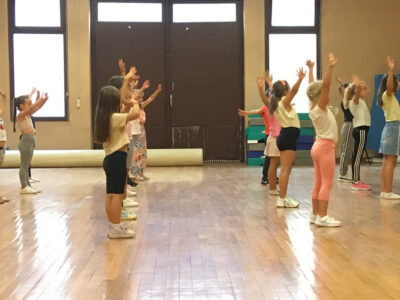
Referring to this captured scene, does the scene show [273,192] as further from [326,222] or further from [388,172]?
[326,222]

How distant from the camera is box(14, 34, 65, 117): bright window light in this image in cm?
1136

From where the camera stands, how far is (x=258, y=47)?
37.2ft

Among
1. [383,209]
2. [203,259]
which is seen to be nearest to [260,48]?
[383,209]

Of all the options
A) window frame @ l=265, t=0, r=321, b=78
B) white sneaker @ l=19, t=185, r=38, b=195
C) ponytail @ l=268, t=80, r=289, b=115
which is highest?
window frame @ l=265, t=0, r=321, b=78

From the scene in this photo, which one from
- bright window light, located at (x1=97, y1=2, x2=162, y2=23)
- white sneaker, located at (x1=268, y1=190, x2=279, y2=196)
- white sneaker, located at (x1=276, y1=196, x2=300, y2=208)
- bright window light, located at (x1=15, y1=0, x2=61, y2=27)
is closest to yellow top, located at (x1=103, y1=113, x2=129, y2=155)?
white sneaker, located at (x1=276, y1=196, x2=300, y2=208)

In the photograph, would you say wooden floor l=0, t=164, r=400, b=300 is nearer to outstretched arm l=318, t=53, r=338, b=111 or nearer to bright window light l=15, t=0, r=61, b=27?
outstretched arm l=318, t=53, r=338, b=111

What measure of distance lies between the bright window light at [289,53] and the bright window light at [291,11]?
0.27 meters

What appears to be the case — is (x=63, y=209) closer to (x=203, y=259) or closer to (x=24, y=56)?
(x=203, y=259)

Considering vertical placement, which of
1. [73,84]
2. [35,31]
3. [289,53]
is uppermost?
[35,31]

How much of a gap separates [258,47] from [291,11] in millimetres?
1081

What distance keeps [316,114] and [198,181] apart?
12.4ft

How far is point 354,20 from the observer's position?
1141cm

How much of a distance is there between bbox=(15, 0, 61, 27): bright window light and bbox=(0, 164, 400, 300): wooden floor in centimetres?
595

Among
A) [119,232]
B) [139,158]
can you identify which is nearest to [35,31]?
[139,158]
